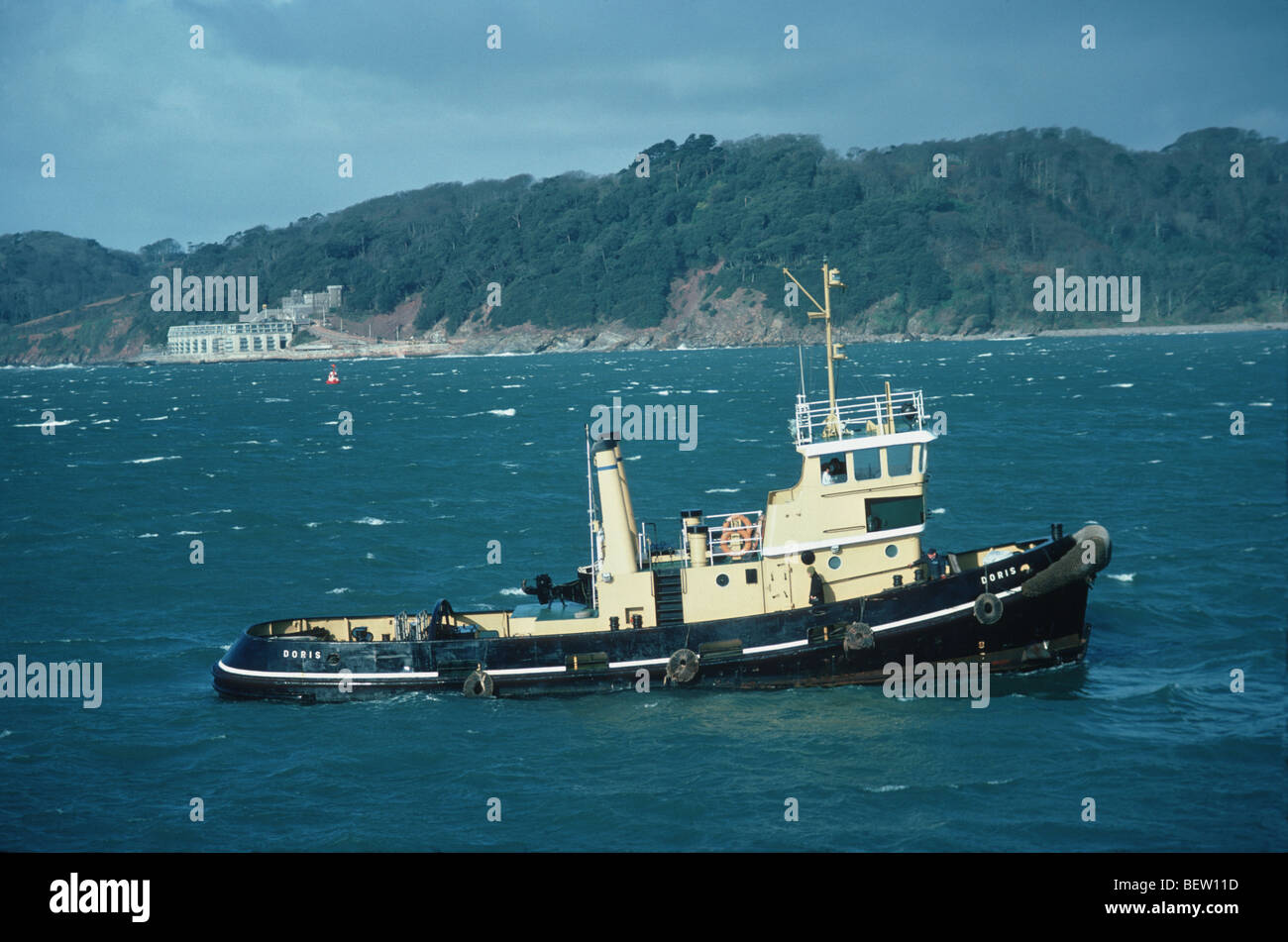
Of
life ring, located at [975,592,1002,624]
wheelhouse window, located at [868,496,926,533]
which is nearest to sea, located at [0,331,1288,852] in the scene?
life ring, located at [975,592,1002,624]

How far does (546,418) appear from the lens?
8781cm

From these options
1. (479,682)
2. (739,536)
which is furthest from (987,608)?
(479,682)

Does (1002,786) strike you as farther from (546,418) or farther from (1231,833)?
(546,418)

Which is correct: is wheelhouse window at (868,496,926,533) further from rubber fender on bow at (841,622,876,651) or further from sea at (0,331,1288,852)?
sea at (0,331,1288,852)

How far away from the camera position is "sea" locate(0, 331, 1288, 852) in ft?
66.0

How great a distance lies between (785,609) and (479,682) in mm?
6911

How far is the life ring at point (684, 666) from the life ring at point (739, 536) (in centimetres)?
240

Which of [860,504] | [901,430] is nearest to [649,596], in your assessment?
[860,504]

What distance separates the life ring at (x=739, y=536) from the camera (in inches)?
1032

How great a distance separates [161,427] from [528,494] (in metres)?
49.7

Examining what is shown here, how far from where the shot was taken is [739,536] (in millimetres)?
26750

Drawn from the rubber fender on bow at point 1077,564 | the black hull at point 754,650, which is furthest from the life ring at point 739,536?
the rubber fender on bow at point 1077,564

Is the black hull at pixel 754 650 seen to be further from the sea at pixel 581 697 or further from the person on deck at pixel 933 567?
the person on deck at pixel 933 567

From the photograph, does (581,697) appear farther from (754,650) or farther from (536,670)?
(754,650)
